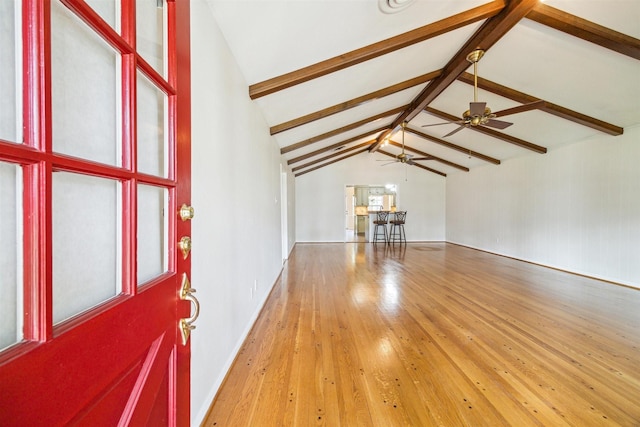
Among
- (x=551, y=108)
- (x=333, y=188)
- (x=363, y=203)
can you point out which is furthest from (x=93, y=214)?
(x=363, y=203)

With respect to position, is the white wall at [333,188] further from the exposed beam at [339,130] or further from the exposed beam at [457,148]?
the exposed beam at [339,130]

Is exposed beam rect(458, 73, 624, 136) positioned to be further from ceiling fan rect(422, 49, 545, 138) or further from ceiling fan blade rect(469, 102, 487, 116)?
ceiling fan blade rect(469, 102, 487, 116)

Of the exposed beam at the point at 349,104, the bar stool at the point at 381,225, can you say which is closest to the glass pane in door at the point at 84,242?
the exposed beam at the point at 349,104

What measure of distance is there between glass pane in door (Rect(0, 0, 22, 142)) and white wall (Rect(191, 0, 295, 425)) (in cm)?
93

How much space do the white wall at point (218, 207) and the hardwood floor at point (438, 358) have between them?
28 cm

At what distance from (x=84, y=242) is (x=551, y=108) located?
5.36 metres

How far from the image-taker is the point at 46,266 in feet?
1.46

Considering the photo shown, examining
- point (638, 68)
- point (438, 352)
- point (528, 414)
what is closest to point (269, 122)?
point (438, 352)

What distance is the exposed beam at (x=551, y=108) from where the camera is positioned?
3.86 metres

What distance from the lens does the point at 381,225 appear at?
891cm

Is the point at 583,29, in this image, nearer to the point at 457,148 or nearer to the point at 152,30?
the point at 152,30

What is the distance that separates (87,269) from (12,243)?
20cm

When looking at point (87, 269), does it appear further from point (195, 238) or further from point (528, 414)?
point (528, 414)

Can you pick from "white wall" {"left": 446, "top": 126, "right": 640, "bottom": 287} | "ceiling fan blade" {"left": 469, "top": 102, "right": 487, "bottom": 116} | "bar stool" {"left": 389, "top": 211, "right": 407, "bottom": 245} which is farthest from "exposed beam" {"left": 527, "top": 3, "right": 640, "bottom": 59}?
"bar stool" {"left": 389, "top": 211, "right": 407, "bottom": 245}
